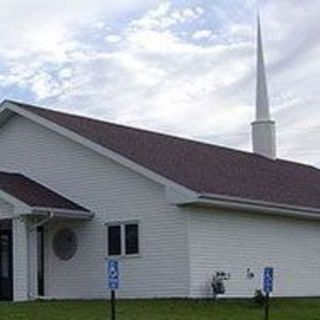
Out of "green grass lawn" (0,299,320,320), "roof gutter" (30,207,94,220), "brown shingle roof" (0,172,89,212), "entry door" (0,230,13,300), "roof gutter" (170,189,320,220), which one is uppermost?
"brown shingle roof" (0,172,89,212)

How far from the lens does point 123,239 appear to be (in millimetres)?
28781

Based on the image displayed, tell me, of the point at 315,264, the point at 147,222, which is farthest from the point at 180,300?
the point at 315,264

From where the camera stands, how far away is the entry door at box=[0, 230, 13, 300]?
29.2m

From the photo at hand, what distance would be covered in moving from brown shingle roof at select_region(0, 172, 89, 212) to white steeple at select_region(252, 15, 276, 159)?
14.2 m

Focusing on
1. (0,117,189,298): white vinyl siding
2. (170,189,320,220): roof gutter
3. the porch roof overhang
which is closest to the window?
(0,117,189,298): white vinyl siding

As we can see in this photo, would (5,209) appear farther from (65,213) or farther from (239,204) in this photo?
(239,204)

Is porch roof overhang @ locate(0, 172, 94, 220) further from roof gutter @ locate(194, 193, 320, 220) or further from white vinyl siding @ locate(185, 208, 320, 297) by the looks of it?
roof gutter @ locate(194, 193, 320, 220)

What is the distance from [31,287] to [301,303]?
7878mm

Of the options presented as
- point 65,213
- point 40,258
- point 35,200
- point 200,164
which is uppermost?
point 200,164

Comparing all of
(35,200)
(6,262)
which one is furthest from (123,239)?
(6,262)

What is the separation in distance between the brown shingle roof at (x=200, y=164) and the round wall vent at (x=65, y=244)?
3.11 m

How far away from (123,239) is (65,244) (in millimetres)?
2329

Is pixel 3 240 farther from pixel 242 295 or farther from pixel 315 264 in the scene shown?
pixel 315 264

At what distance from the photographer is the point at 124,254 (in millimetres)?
28609
